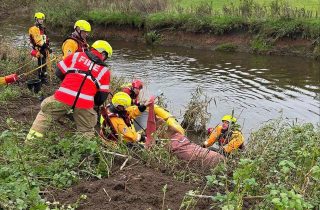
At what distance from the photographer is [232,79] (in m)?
15.5

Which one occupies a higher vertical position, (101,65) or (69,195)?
(101,65)

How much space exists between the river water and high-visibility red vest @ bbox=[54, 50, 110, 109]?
4595mm

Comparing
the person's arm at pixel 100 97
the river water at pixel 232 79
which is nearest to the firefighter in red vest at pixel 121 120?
the person's arm at pixel 100 97

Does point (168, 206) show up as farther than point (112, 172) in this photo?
No

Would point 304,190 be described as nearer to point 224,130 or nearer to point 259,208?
point 259,208

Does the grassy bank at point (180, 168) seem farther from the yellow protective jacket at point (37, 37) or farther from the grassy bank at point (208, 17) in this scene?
the grassy bank at point (208, 17)

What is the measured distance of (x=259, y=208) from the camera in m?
3.98

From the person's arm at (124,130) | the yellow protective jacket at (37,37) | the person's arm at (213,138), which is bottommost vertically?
the person's arm at (213,138)

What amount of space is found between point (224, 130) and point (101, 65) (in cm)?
288

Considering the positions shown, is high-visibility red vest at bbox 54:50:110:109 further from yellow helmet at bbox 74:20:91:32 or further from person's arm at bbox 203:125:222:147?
yellow helmet at bbox 74:20:91:32

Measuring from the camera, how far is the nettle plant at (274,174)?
3.63 meters

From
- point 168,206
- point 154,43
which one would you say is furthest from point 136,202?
point 154,43

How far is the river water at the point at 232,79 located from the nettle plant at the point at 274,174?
478 centimetres

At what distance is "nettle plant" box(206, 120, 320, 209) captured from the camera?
3.63 metres
